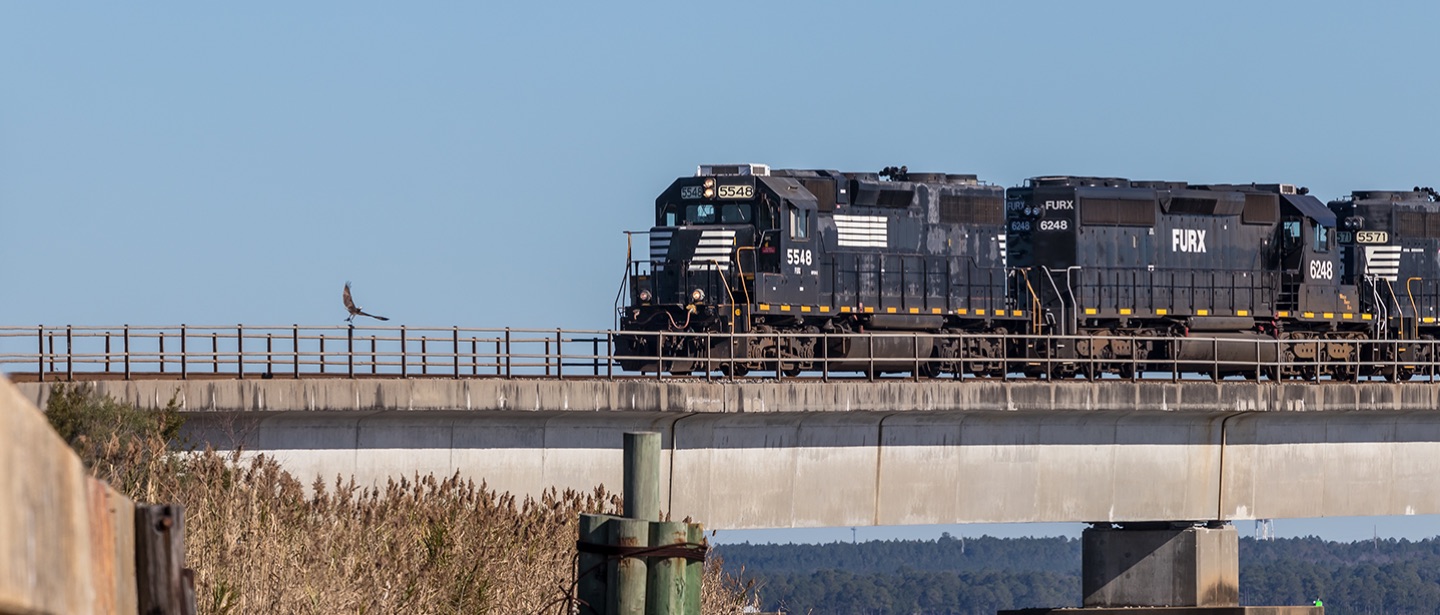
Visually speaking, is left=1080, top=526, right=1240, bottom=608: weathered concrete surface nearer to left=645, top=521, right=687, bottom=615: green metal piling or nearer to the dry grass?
the dry grass

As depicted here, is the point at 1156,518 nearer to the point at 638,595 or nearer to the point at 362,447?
the point at 362,447

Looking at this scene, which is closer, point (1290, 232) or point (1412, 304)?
point (1290, 232)

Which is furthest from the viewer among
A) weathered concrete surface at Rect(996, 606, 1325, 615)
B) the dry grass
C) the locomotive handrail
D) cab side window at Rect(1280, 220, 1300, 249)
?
the locomotive handrail

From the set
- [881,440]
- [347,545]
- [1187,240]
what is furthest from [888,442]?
[1187,240]

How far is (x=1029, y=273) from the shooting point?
40156 mm

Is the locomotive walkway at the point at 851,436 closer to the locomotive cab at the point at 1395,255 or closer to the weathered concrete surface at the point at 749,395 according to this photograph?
the weathered concrete surface at the point at 749,395

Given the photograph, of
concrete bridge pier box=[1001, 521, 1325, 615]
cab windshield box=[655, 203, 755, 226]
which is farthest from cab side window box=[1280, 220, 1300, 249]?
cab windshield box=[655, 203, 755, 226]

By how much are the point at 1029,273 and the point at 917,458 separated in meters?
12.8

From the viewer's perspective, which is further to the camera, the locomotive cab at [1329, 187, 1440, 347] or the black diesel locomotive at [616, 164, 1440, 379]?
the locomotive cab at [1329, 187, 1440, 347]

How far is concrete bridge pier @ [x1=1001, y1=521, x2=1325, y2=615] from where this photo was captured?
31.9m

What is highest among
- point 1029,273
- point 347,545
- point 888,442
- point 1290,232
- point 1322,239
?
point 1290,232

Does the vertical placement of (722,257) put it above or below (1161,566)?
above

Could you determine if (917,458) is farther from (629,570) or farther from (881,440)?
(629,570)

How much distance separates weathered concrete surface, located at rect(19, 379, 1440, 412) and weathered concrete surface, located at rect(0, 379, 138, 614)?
2007 cm
